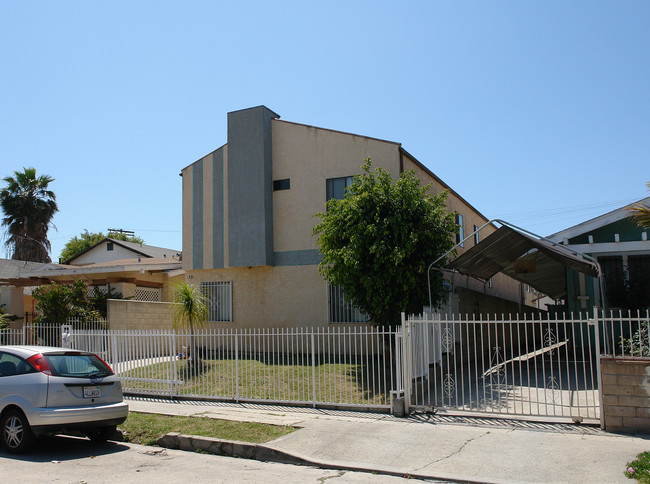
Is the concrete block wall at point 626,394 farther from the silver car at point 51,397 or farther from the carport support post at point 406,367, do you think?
the silver car at point 51,397

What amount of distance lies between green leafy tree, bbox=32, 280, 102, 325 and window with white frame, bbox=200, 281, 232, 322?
3575 mm

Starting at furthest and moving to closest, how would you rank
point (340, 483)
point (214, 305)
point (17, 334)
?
point (214, 305) → point (17, 334) → point (340, 483)

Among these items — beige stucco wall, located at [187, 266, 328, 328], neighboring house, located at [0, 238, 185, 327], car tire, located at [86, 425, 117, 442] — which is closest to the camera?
car tire, located at [86, 425, 117, 442]

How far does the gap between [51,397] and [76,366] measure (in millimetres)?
800

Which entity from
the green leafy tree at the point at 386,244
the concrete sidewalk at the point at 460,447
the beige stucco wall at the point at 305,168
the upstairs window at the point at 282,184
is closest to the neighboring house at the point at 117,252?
the upstairs window at the point at 282,184

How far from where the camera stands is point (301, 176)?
58.2 feet

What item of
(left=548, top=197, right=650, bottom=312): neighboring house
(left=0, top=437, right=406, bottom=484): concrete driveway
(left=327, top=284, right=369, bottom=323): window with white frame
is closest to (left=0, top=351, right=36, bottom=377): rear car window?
(left=0, top=437, right=406, bottom=484): concrete driveway

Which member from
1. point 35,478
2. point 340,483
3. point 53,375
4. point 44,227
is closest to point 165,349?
point 53,375

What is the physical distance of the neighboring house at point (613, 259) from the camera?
13.6m

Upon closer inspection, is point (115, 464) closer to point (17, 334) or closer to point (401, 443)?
point (401, 443)

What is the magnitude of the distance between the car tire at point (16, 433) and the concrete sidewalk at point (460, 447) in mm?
3268

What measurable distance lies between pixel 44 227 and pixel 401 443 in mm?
31237

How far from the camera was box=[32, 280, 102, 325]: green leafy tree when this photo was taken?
16828 mm

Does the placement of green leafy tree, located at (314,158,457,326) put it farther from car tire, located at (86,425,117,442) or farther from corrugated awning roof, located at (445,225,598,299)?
car tire, located at (86,425,117,442)
